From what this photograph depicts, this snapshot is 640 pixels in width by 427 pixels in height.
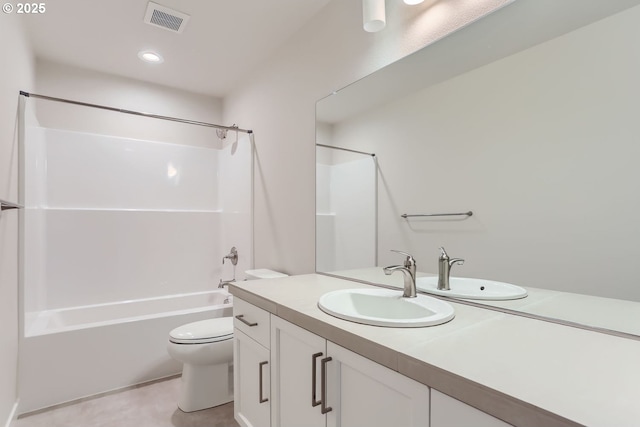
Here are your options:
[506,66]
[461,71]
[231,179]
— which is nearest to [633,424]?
[506,66]

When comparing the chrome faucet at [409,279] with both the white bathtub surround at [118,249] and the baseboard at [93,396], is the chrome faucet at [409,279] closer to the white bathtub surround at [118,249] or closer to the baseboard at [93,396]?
the white bathtub surround at [118,249]

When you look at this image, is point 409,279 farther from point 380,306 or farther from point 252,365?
point 252,365

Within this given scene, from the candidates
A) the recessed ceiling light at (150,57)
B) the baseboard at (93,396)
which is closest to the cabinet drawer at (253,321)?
the baseboard at (93,396)

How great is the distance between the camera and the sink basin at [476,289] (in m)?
1.13

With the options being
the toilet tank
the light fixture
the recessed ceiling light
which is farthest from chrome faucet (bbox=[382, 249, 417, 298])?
Answer: the recessed ceiling light

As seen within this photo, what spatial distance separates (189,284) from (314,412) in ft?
8.41

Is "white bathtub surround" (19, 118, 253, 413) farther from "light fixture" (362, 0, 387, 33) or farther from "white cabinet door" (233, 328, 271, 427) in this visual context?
"light fixture" (362, 0, 387, 33)

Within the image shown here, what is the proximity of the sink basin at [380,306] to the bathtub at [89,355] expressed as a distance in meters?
1.62

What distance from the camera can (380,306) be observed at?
1.33m

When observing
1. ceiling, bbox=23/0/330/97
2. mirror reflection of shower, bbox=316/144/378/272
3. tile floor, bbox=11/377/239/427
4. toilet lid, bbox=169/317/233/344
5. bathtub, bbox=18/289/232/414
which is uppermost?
ceiling, bbox=23/0/330/97

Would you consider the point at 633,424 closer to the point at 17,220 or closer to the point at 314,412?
the point at 314,412

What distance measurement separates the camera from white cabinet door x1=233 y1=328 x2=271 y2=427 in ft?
4.44

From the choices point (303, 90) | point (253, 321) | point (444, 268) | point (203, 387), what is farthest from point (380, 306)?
point (303, 90)

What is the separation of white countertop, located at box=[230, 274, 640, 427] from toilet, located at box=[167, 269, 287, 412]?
106 centimetres
